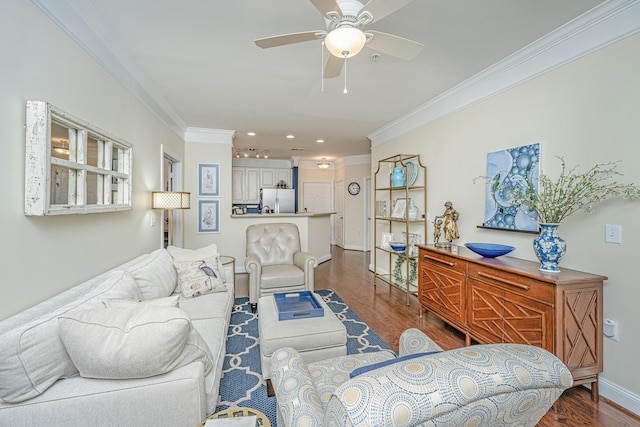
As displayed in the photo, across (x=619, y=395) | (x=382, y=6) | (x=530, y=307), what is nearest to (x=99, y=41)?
(x=382, y=6)

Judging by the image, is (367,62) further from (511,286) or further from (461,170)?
(511,286)

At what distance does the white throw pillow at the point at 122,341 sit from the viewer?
113cm

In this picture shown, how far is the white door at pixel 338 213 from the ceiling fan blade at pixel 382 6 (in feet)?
22.4

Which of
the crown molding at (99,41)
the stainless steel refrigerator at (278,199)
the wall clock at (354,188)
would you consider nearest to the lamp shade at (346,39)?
the crown molding at (99,41)

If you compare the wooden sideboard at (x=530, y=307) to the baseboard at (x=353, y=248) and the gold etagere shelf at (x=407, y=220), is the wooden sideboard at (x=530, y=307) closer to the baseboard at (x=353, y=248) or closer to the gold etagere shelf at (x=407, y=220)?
the gold etagere shelf at (x=407, y=220)

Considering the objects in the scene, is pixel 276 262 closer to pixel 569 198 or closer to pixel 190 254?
pixel 190 254

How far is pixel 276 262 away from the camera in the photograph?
4.04 metres

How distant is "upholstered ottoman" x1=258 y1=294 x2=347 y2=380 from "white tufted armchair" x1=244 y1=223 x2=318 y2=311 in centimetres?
124

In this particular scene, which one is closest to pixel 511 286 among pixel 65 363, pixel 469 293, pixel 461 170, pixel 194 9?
pixel 469 293

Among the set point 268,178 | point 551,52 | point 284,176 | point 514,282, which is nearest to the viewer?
point 514,282

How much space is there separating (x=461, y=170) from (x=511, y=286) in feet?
5.07

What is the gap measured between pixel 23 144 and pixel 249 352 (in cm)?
206

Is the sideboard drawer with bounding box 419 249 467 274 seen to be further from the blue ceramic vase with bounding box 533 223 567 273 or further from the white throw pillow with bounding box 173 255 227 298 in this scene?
the white throw pillow with bounding box 173 255 227 298

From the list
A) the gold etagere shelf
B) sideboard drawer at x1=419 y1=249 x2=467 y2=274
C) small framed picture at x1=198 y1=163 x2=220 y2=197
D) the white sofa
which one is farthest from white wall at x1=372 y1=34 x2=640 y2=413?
small framed picture at x1=198 y1=163 x2=220 y2=197
